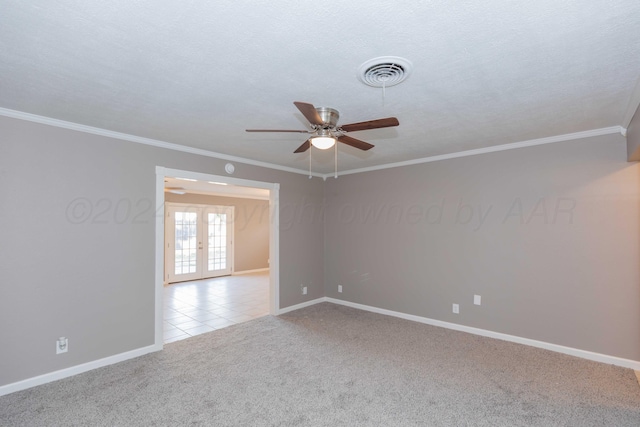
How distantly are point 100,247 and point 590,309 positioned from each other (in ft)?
17.5

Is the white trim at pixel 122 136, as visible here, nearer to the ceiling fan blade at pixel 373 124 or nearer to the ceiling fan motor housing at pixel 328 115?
the ceiling fan motor housing at pixel 328 115

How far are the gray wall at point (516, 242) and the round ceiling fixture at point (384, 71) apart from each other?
2.64 meters

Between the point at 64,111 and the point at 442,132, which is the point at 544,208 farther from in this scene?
the point at 64,111

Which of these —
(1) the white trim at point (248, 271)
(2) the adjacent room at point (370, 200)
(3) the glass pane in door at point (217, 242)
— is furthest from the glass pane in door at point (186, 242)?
(2) the adjacent room at point (370, 200)

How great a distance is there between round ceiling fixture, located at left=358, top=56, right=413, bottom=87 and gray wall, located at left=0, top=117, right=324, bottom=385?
2824 millimetres

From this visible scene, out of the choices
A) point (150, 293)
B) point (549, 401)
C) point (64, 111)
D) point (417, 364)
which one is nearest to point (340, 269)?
point (417, 364)

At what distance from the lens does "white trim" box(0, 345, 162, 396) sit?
2.81 meters

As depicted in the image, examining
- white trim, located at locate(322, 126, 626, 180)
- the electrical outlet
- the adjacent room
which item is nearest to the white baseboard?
the adjacent room

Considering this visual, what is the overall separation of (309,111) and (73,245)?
112 inches

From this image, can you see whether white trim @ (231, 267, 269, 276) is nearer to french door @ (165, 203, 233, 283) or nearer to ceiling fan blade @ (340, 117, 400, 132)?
french door @ (165, 203, 233, 283)

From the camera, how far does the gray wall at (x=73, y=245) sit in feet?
9.30

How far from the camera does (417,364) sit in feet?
10.9

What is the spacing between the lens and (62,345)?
308cm

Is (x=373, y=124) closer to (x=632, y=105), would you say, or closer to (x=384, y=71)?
(x=384, y=71)
